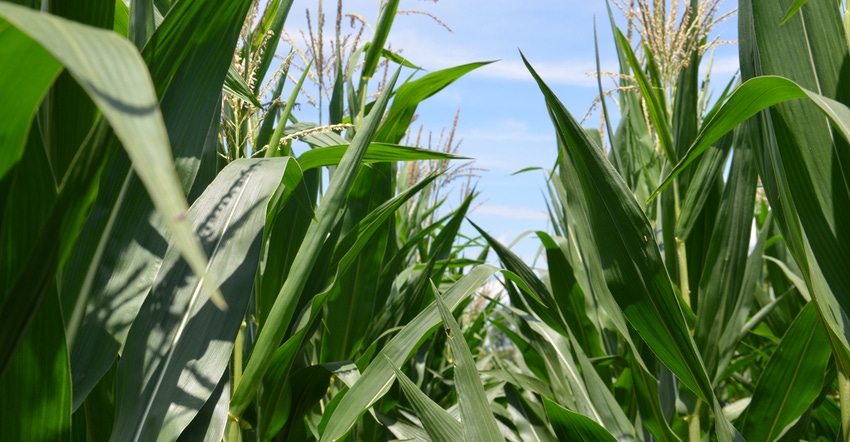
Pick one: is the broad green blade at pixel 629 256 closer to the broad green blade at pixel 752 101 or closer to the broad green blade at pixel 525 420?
the broad green blade at pixel 752 101

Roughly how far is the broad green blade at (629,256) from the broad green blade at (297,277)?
0.69 feet

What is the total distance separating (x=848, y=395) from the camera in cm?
71

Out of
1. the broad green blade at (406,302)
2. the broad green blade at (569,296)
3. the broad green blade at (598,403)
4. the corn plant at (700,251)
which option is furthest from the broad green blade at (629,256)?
the broad green blade at (569,296)

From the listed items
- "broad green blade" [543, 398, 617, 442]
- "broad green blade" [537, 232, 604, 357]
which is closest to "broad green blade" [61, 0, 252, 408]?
"broad green blade" [543, 398, 617, 442]

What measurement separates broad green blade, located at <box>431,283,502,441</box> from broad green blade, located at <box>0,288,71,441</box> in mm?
310

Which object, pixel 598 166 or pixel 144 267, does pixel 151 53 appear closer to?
pixel 144 267

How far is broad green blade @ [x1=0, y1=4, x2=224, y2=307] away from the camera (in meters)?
0.19

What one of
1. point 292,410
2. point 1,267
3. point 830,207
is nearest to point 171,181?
point 1,267

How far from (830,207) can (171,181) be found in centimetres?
62

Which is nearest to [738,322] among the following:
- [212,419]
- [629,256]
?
[629,256]

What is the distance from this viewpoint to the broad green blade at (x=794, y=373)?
0.88m

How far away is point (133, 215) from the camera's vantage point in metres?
0.52

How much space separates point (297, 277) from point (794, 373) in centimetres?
68

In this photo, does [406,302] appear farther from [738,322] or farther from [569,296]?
[738,322]
